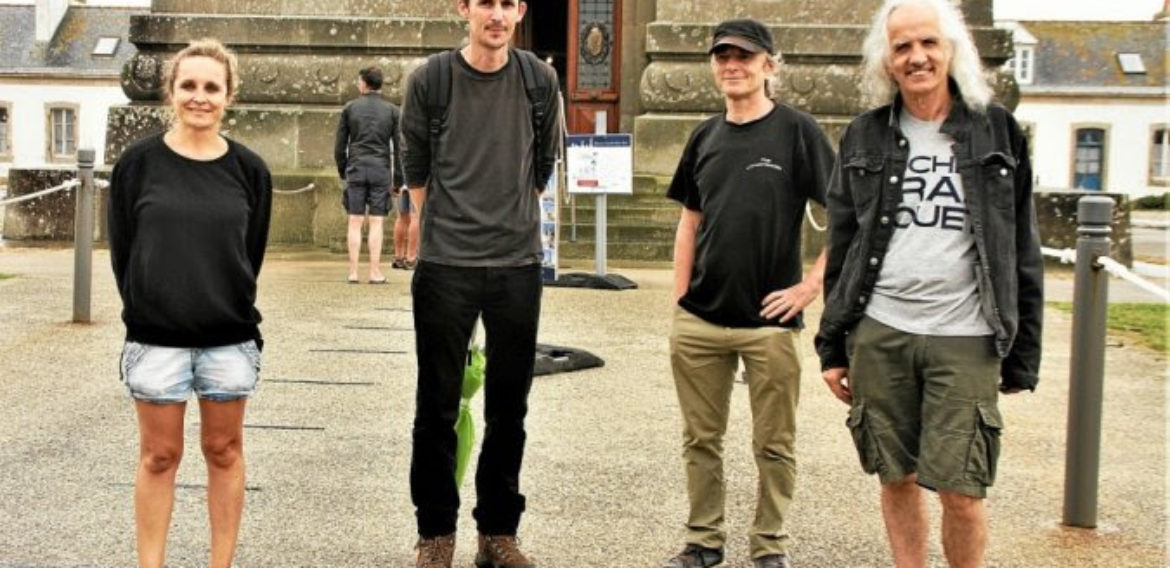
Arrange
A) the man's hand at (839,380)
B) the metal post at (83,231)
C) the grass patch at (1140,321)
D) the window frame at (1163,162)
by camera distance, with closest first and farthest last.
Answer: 1. the man's hand at (839,380)
2. the metal post at (83,231)
3. the grass patch at (1140,321)
4. the window frame at (1163,162)

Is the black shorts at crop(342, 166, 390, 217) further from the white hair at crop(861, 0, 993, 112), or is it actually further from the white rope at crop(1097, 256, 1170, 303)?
the white hair at crop(861, 0, 993, 112)

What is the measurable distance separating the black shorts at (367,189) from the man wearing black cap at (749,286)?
8280mm

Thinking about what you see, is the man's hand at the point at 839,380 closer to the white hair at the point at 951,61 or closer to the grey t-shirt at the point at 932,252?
the grey t-shirt at the point at 932,252

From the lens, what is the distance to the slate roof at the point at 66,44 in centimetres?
6181

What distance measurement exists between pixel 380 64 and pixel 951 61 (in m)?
13.9

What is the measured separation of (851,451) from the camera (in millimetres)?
6961

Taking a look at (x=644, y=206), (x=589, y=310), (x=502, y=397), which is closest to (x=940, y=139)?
(x=502, y=397)

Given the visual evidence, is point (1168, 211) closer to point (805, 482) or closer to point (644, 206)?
point (644, 206)

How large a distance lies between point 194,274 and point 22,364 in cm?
505

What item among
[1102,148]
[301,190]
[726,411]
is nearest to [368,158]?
[301,190]

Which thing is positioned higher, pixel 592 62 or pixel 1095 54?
pixel 1095 54

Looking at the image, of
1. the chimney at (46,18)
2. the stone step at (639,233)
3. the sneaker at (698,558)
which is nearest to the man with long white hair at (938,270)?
the sneaker at (698,558)

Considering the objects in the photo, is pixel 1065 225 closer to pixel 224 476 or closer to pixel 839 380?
pixel 839 380

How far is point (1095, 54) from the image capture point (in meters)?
63.3
